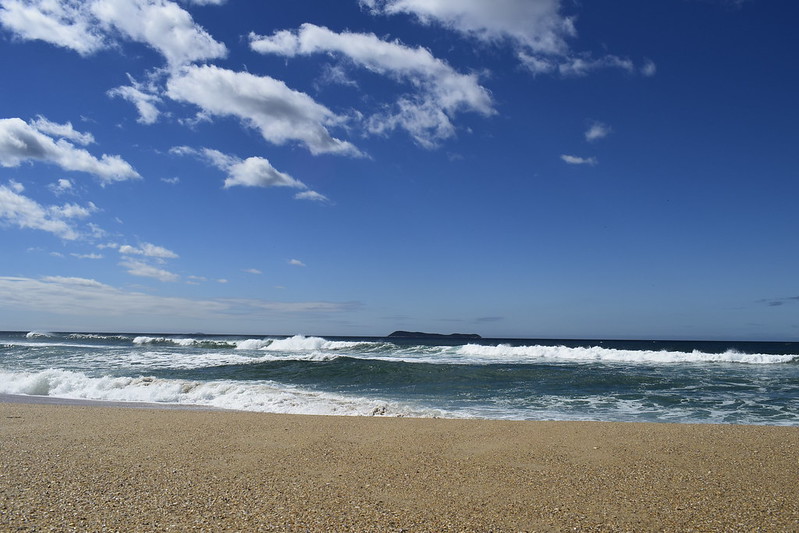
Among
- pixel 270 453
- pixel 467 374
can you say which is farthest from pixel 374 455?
pixel 467 374

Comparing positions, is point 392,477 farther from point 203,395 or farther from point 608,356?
point 608,356

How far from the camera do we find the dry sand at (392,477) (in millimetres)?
4215

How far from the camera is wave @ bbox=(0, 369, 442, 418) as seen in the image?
469 inches

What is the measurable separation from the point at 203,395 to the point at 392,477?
10.1 meters

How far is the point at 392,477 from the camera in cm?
545

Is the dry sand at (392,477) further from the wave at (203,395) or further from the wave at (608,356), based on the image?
the wave at (608,356)

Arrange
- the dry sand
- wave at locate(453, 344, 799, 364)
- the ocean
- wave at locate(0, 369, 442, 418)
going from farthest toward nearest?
wave at locate(453, 344, 799, 364), wave at locate(0, 369, 442, 418), the ocean, the dry sand

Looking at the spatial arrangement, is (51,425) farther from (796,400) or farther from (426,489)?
(796,400)

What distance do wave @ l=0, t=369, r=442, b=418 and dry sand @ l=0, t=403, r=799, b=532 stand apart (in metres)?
3.31

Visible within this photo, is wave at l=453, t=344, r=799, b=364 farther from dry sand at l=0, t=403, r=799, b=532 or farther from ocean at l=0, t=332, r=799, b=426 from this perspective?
dry sand at l=0, t=403, r=799, b=532

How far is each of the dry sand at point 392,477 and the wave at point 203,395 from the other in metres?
3.31

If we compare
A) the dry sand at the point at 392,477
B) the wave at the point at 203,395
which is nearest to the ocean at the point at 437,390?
the wave at the point at 203,395

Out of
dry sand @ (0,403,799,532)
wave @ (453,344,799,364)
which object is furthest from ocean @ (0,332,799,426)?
wave @ (453,344,799,364)

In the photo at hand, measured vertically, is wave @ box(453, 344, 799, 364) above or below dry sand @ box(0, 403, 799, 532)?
below
